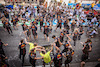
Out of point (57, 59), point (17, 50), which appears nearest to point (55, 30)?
point (17, 50)

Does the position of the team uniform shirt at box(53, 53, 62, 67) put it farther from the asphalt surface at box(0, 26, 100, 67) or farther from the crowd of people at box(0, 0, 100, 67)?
the asphalt surface at box(0, 26, 100, 67)

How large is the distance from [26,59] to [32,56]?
5.74 feet

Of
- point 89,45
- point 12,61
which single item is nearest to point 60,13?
point 89,45

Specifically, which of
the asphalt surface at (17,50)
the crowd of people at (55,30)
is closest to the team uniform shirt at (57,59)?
the crowd of people at (55,30)

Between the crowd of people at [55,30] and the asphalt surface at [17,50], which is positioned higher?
the crowd of people at [55,30]

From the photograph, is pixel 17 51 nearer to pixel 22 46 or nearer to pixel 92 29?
pixel 22 46

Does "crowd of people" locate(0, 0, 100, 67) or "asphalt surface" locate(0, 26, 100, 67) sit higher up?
"crowd of people" locate(0, 0, 100, 67)

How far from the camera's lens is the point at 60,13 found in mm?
12688

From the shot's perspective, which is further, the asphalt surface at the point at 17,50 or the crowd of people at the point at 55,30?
the asphalt surface at the point at 17,50

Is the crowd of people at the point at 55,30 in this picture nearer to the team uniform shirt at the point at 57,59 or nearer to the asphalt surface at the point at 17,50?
the team uniform shirt at the point at 57,59

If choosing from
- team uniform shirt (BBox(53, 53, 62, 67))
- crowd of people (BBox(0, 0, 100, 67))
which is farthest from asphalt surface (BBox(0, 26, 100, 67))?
team uniform shirt (BBox(53, 53, 62, 67))

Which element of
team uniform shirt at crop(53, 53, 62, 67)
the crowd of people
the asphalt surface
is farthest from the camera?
the asphalt surface

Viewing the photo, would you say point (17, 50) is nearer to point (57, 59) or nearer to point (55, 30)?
point (57, 59)

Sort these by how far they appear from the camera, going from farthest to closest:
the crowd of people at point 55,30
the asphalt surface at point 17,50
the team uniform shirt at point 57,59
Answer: the asphalt surface at point 17,50
the crowd of people at point 55,30
the team uniform shirt at point 57,59
